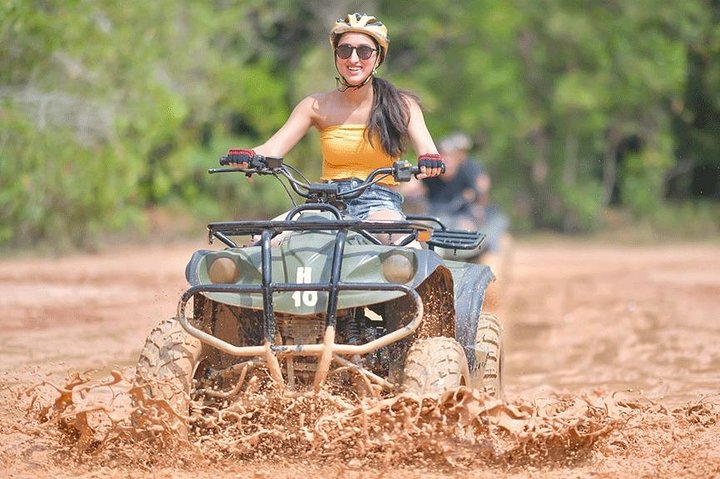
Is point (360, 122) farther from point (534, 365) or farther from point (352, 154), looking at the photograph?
point (534, 365)

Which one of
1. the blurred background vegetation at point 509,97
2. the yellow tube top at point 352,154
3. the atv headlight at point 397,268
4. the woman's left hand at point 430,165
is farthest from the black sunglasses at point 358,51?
the blurred background vegetation at point 509,97

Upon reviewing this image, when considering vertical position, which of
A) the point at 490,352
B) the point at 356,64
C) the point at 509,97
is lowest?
the point at 490,352

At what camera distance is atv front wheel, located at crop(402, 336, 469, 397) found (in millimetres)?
4703

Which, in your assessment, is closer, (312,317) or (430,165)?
(312,317)

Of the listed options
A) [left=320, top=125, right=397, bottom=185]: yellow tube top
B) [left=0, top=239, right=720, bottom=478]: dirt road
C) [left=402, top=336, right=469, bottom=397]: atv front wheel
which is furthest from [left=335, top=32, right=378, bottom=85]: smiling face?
[left=402, top=336, right=469, bottom=397]: atv front wheel

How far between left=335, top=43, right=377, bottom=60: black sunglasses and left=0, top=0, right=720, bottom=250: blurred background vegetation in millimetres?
13320

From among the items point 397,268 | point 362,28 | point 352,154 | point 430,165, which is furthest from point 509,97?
point 397,268

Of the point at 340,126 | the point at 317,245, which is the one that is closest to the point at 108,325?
the point at 340,126

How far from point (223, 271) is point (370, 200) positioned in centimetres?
103

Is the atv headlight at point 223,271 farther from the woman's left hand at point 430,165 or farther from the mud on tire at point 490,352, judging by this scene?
the mud on tire at point 490,352

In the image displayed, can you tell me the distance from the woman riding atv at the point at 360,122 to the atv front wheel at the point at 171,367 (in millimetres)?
1124

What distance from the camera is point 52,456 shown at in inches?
199

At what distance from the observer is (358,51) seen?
5.84 metres

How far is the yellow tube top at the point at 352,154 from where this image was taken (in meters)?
5.79
